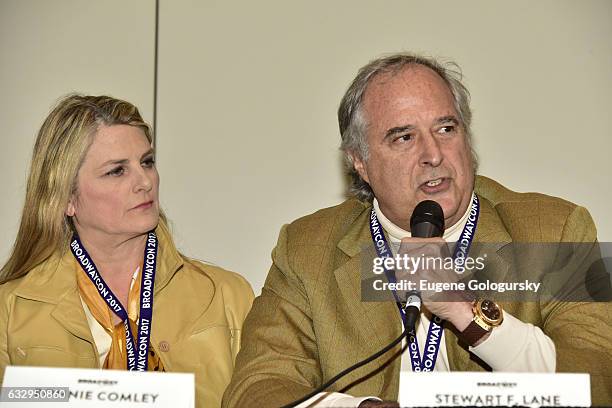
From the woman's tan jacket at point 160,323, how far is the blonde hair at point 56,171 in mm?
80

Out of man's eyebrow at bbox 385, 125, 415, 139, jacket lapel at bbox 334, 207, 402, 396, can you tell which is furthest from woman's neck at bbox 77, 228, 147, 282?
man's eyebrow at bbox 385, 125, 415, 139

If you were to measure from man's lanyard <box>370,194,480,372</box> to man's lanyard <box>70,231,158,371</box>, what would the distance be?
0.91 meters

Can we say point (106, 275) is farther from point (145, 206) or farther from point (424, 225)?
point (424, 225)

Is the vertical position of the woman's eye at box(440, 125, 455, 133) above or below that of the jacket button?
above

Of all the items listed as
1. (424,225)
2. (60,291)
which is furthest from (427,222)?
(60,291)

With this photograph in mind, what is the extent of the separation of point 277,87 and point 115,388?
212 centimetres

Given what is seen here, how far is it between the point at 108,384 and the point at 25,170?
7.08ft

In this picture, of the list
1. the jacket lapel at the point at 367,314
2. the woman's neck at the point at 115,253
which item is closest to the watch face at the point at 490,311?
the jacket lapel at the point at 367,314

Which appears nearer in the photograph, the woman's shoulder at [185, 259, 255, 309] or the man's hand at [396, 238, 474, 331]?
the man's hand at [396, 238, 474, 331]

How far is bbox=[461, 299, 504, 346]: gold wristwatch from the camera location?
2365 mm

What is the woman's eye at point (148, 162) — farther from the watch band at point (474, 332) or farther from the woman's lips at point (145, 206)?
the watch band at point (474, 332)

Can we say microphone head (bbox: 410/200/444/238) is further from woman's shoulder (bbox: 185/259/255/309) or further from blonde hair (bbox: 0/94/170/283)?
blonde hair (bbox: 0/94/170/283)

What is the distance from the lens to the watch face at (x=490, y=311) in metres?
2.38

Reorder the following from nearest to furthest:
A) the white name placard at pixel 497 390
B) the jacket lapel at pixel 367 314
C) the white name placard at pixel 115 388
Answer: the white name placard at pixel 497 390, the white name placard at pixel 115 388, the jacket lapel at pixel 367 314
